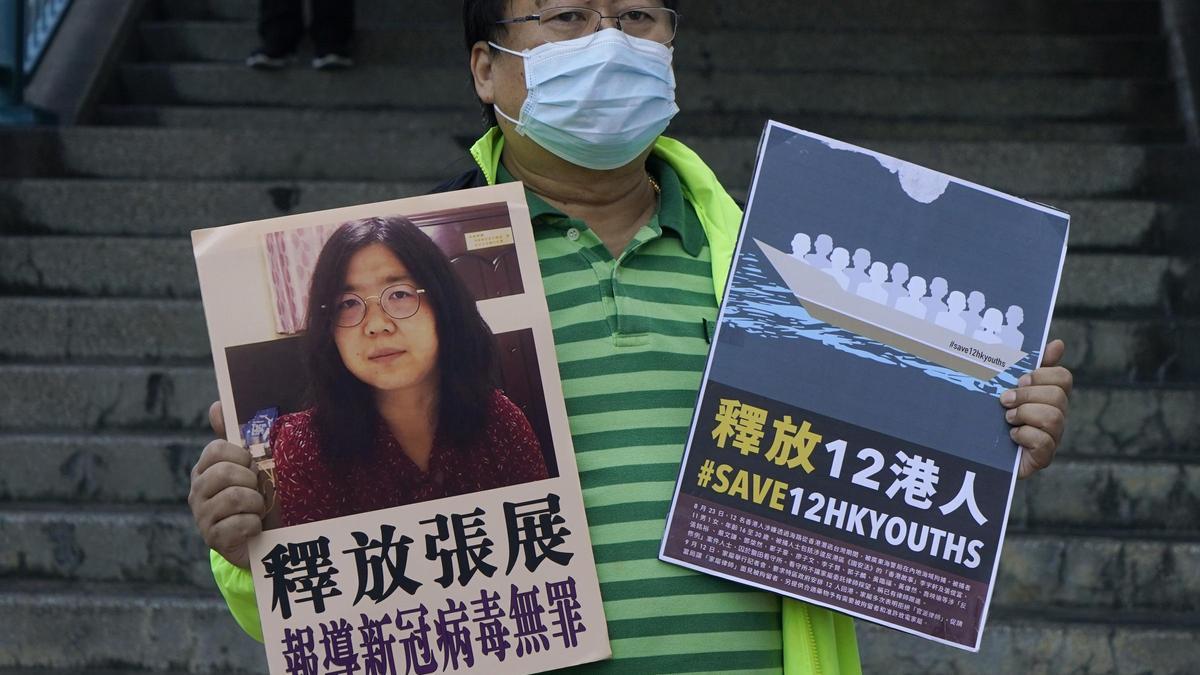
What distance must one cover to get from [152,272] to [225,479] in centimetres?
375

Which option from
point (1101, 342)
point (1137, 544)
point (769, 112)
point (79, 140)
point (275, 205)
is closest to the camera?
point (1137, 544)

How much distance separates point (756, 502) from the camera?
184 centimetres

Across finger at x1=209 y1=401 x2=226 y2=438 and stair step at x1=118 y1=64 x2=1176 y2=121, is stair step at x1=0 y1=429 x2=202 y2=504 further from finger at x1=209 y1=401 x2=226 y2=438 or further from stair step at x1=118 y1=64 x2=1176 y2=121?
finger at x1=209 y1=401 x2=226 y2=438

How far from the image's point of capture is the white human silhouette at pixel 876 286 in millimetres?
1867

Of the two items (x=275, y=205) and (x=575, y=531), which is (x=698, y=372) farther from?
(x=275, y=205)

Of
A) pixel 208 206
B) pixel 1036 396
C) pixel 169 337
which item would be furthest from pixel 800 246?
pixel 208 206

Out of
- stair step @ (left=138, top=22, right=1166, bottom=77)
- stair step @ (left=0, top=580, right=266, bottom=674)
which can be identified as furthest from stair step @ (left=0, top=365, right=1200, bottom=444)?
stair step @ (left=138, top=22, right=1166, bottom=77)

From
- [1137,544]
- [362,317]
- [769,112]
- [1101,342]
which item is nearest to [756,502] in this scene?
[362,317]

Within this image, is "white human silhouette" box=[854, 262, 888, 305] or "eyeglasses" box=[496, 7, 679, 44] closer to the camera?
"white human silhouette" box=[854, 262, 888, 305]

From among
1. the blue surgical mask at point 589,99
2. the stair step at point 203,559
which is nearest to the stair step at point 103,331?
the stair step at point 203,559

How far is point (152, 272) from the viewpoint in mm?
5273

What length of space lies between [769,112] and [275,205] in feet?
7.50

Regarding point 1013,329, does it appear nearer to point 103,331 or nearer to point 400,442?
point 400,442

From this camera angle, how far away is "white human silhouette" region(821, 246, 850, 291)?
1.87 metres
